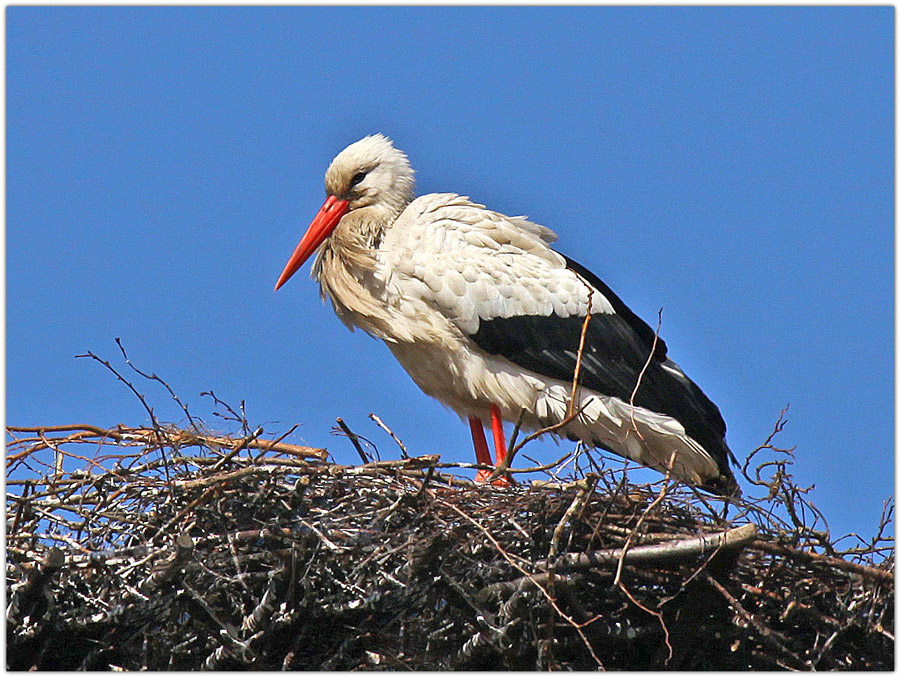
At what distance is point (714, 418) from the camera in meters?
5.13

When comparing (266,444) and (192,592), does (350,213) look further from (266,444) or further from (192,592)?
(192,592)

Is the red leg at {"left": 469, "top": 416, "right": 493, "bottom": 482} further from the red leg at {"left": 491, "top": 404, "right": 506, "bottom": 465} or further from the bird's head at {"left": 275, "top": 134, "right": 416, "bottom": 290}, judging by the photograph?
the bird's head at {"left": 275, "top": 134, "right": 416, "bottom": 290}

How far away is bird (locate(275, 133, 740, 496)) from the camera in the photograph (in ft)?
16.2

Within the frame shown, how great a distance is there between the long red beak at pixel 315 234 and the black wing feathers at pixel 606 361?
2.66ft

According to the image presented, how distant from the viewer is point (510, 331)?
495cm

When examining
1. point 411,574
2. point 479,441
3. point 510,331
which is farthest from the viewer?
point 479,441

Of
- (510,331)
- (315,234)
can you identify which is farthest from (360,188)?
(510,331)

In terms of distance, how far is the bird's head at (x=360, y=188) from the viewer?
5.32 m

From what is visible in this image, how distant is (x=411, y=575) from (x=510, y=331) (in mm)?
1479

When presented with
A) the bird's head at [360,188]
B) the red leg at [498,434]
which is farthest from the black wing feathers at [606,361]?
the bird's head at [360,188]

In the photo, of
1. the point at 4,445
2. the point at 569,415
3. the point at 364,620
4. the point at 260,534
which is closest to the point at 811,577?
the point at 569,415

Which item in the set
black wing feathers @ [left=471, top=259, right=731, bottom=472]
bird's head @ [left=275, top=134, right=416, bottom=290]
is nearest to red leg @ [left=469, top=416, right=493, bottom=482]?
black wing feathers @ [left=471, top=259, right=731, bottom=472]

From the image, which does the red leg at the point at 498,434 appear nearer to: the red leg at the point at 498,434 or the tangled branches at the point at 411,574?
the red leg at the point at 498,434

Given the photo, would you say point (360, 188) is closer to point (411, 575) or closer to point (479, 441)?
point (479, 441)
